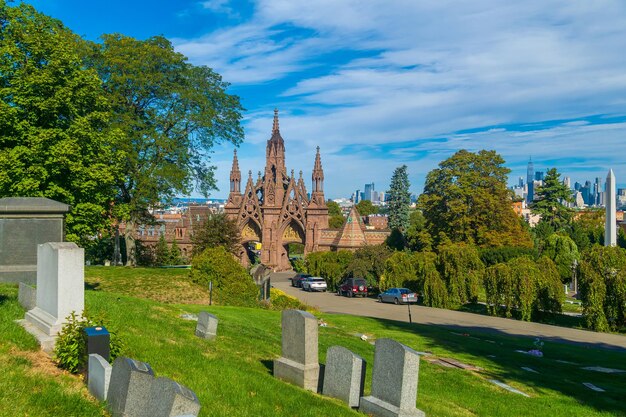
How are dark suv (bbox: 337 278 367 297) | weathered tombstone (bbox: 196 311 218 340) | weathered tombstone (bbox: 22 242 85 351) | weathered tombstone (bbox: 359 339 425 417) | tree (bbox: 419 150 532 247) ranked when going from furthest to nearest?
tree (bbox: 419 150 532 247) → dark suv (bbox: 337 278 367 297) → weathered tombstone (bbox: 196 311 218 340) → weathered tombstone (bbox: 22 242 85 351) → weathered tombstone (bbox: 359 339 425 417)

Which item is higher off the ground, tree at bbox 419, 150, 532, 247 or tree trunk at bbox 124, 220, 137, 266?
tree at bbox 419, 150, 532, 247

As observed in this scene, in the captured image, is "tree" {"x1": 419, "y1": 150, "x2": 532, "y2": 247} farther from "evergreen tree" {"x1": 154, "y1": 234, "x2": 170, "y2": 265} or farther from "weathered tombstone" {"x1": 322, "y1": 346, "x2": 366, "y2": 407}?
"weathered tombstone" {"x1": 322, "y1": 346, "x2": 366, "y2": 407}

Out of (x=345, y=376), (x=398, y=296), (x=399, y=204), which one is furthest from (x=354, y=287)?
(x=399, y=204)

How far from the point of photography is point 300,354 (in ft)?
30.8

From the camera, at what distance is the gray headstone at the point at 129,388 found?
19.0 feet

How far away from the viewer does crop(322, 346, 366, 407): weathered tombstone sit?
8547 mm

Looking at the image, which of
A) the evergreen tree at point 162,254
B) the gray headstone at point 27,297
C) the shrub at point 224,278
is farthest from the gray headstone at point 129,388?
the evergreen tree at point 162,254

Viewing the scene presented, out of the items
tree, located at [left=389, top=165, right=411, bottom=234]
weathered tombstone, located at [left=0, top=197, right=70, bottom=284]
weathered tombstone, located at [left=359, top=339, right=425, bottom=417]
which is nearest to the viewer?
weathered tombstone, located at [left=359, top=339, right=425, bottom=417]

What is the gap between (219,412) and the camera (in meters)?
7.02

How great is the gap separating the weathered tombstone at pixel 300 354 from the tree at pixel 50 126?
14187 mm

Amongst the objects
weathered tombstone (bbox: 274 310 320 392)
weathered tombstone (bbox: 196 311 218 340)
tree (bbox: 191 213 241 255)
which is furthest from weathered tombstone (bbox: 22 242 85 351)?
tree (bbox: 191 213 241 255)

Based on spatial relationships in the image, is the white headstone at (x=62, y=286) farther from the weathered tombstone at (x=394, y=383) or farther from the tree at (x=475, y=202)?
Result: the tree at (x=475, y=202)

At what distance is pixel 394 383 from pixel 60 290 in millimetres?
5567

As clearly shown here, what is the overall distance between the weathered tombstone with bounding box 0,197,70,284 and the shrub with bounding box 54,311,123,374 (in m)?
6.75
